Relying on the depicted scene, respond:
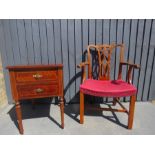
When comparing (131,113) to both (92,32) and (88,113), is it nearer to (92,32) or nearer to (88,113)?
(88,113)

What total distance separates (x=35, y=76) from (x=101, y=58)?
109 centimetres

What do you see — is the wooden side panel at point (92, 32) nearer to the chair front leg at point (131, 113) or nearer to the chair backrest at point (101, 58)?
the chair backrest at point (101, 58)

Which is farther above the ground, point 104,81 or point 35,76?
point 35,76

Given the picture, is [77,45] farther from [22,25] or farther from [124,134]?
[124,134]

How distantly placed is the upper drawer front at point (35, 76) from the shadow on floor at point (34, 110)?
2.31 ft

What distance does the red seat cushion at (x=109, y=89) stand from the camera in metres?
1.84

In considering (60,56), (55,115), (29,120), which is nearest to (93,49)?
(60,56)

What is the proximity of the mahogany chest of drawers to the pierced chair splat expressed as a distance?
324 mm

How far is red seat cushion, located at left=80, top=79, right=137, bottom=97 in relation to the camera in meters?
1.84

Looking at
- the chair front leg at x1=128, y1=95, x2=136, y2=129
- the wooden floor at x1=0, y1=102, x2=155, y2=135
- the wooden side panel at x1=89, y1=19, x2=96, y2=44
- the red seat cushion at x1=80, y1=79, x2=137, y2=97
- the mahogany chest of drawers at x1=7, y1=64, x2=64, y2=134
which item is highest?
the wooden side panel at x1=89, y1=19, x2=96, y2=44

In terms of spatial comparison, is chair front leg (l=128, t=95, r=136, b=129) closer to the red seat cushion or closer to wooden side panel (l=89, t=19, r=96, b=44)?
the red seat cushion

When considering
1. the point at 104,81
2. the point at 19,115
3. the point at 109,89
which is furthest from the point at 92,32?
the point at 19,115

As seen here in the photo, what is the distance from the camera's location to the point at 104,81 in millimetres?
2205

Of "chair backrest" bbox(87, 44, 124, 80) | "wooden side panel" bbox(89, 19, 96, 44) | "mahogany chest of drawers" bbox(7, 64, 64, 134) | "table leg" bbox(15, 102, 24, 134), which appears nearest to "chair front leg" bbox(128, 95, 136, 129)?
"chair backrest" bbox(87, 44, 124, 80)
